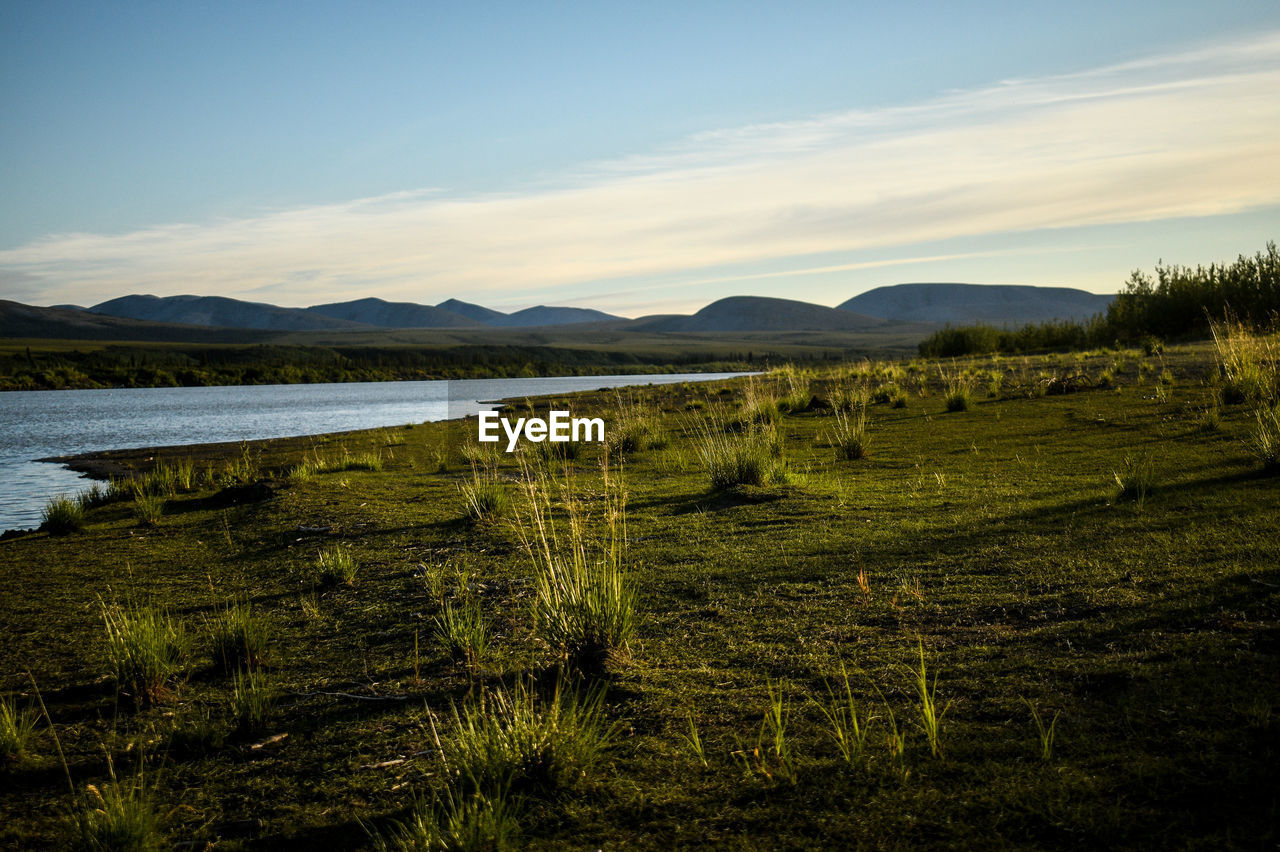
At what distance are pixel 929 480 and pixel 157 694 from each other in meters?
8.13

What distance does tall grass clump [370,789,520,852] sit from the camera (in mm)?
2834

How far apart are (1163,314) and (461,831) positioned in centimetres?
3847

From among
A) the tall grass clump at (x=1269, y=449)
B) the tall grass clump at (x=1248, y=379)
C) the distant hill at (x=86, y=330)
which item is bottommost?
→ the tall grass clump at (x=1269, y=449)

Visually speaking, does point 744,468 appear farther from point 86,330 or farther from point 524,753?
point 86,330

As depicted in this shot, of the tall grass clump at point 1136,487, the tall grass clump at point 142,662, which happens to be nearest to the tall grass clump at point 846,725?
the tall grass clump at point 142,662

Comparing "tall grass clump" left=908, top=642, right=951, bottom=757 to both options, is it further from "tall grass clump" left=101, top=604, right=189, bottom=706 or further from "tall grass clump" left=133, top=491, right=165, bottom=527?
"tall grass clump" left=133, top=491, right=165, bottom=527

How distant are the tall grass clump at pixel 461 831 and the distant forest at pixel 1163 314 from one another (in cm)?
2774

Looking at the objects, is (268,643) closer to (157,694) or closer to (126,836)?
(157,694)

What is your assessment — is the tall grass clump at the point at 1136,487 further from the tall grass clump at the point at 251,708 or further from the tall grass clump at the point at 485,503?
the tall grass clump at the point at 251,708

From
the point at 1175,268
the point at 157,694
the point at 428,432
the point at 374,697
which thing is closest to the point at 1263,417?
the point at 374,697

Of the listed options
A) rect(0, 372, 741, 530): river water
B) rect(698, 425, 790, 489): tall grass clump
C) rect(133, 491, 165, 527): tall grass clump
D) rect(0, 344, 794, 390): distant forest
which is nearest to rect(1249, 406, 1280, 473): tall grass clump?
rect(698, 425, 790, 489): tall grass clump

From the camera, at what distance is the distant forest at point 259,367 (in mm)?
66000

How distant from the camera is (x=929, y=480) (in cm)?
982

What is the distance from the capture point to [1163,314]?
33719mm
